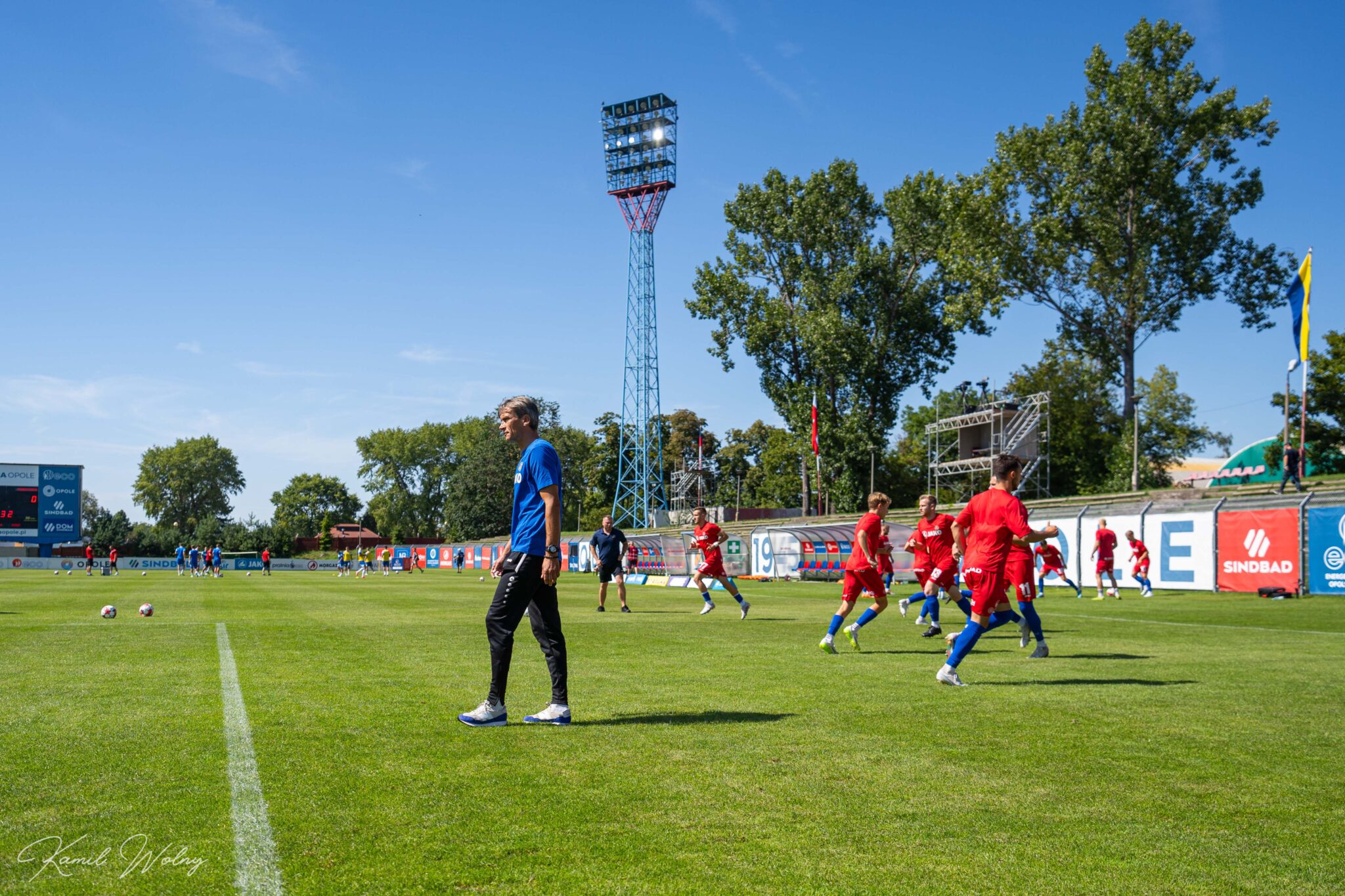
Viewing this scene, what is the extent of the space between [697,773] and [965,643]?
4156mm

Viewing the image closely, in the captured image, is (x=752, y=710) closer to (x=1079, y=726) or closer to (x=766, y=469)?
(x=1079, y=726)

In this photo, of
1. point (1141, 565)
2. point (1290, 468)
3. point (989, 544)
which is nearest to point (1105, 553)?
point (1141, 565)

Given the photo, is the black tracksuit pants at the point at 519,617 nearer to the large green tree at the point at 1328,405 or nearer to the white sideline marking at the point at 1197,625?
the white sideline marking at the point at 1197,625

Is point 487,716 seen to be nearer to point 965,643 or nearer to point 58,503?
point 965,643

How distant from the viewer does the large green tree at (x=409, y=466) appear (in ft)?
433

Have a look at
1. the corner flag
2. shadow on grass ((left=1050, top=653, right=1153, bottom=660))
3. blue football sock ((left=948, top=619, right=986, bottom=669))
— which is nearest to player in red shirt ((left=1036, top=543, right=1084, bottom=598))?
shadow on grass ((left=1050, top=653, right=1153, bottom=660))

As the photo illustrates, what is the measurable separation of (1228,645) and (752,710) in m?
8.63

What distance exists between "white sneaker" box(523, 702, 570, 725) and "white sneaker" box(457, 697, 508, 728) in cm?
20

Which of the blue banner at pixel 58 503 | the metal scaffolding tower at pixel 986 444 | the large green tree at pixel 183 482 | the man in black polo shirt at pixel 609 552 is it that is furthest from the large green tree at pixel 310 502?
the man in black polo shirt at pixel 609 552

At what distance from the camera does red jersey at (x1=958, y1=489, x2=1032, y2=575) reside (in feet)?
28.7

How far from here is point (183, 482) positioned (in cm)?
13525

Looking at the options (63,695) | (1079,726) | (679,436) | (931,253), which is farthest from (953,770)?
(679,436)

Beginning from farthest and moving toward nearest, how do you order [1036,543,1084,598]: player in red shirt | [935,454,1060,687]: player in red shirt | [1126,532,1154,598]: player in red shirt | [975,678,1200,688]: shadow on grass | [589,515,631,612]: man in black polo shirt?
[1126,532,1154,598]: player in red shirt
[1036,543,1084,598]: player in red shirt
[589,515,631,612]: man in black polo shirt
[975,678,1200,688]: shadow on grass
[935,454,1060,687]: player in red shirt

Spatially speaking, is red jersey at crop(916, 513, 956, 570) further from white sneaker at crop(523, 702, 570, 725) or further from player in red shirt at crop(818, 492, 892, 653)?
white sneaker at crop(523, 702, 570, 725)
